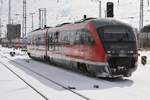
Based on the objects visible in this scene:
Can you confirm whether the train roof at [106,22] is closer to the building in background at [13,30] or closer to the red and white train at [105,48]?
the red and white train at [105,48]

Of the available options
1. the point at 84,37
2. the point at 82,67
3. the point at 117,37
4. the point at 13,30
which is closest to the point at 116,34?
the point at 117,37

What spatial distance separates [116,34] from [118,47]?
78 cm

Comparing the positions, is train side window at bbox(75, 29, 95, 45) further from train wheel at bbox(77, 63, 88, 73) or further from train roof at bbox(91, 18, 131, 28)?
train wheel at bbox(77, 63, 88, 73)

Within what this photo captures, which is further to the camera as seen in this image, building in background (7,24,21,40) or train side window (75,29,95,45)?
building in background (7,24,21,40)

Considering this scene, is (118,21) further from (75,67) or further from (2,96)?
(2,96)

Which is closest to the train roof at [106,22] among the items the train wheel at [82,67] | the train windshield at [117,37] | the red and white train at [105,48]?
the red and white train at [105,48]

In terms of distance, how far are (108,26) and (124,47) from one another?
133 centimetres

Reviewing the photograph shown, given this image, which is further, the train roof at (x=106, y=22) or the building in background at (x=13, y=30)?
the building in background at (x=13, y=30)

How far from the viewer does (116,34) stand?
20359 mm

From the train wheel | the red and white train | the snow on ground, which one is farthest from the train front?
the snow on ground

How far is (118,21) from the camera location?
21.1m

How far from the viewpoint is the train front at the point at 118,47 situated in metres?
19.6

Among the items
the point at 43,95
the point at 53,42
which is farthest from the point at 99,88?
the point at 53,42

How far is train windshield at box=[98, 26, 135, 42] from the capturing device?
66.0ft
